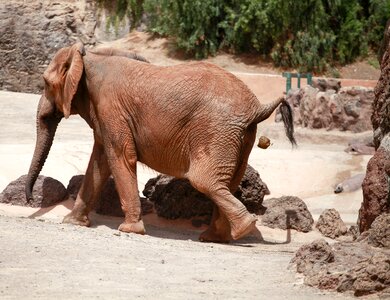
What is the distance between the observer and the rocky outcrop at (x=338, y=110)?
818 inches

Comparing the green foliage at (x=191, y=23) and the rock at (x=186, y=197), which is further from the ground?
the rock at (x=186, y=197)

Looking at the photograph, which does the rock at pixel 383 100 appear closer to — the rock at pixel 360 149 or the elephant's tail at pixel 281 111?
the elephant's tail at pixel 281 111

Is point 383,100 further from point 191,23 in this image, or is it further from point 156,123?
point 191,23

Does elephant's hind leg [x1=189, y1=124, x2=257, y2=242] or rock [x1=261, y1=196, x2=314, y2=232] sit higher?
elephant's hind leg [x1=189, y1=124, x2=257, y2=242]

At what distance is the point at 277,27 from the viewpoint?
1318 inches

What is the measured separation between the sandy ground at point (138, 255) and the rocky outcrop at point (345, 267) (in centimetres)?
12

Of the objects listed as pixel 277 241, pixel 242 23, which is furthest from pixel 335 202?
pixel 242 23

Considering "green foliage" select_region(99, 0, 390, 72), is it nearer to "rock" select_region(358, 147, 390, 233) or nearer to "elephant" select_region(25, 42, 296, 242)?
"elephant" select_region(25, 42, 296, 242)

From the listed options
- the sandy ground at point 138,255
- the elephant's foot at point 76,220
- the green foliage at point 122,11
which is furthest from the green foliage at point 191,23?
the elephant's foot at point 76,220

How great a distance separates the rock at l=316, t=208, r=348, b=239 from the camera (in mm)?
12477

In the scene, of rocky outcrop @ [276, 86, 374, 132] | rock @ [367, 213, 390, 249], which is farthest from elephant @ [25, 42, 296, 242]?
rocky outcrop @ [276, 86, 374, 132]

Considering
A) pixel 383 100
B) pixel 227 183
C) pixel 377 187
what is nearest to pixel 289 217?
pixel 227 183

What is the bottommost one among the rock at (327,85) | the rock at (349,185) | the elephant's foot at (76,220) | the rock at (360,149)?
the rock at (327,85)

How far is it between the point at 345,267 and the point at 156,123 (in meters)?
3.96
